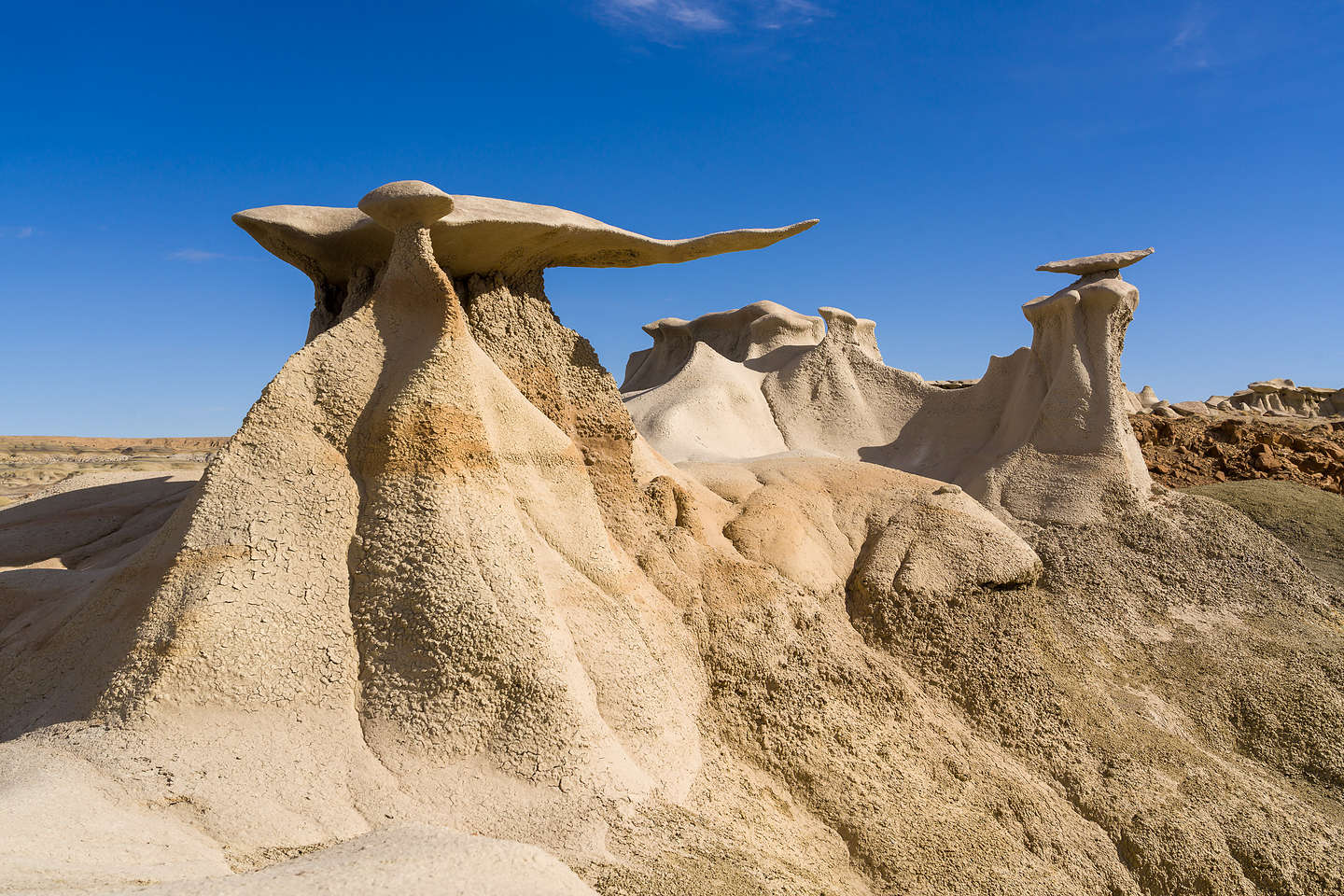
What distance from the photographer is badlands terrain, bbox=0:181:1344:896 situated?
306 centimetres

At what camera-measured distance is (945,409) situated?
36.6 ft

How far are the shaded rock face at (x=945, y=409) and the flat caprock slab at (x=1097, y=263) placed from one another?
0.45 feet

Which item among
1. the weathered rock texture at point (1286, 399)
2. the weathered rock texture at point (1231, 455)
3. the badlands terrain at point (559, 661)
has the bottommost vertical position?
the badlands terrain at point (559, 661)

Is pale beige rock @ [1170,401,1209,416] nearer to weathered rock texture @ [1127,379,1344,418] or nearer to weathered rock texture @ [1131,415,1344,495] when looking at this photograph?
weathered rock texture @ [1127,379,1344,418]

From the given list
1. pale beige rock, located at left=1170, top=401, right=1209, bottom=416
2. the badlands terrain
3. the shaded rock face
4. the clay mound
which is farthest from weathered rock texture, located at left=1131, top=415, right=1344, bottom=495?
pale beige rock, located at left=1170, top=401, right=1209, bottom=416

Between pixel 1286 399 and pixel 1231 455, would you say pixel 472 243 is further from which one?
pixel 1286 399

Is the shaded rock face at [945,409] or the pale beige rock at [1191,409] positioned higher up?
the pale beige rock at [1191,409]

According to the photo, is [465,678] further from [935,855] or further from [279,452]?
[935,855]

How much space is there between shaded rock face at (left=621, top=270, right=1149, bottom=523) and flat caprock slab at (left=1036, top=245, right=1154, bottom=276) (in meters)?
0.14

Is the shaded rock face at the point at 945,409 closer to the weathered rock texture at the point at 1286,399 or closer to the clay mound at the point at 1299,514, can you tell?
the clay mound at the point at 1299,514

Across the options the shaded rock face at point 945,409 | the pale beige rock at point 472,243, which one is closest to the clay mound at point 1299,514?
the shaded rock face at point 945,409

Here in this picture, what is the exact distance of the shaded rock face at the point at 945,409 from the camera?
343 inches

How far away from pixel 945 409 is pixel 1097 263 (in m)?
2.49

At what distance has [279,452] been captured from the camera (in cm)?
392
